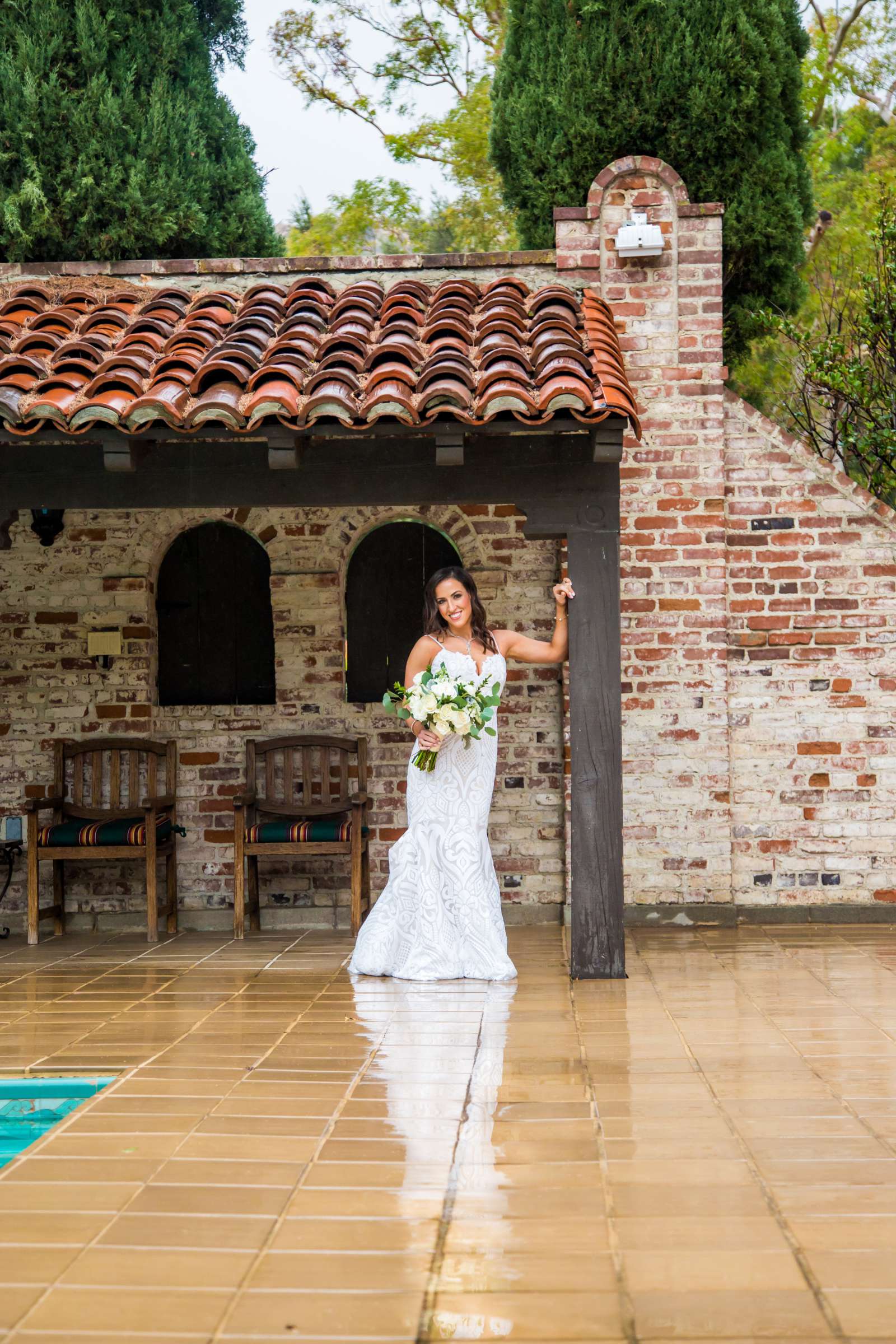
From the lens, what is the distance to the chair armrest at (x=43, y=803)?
712cm

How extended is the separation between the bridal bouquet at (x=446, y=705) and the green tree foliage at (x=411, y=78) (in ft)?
45.0

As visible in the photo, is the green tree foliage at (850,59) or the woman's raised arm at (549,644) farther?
the green tree foliage at (850,59)

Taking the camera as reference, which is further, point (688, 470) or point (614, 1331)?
point (688, 470)

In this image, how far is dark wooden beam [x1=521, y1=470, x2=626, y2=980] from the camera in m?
5.82

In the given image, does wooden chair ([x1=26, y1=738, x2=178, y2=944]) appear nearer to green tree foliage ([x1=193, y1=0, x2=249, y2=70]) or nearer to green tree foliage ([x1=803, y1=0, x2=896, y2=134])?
green tree foliage ([x1=193, y1=0, x2=249, y2=70])

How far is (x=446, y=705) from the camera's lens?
5.80 meters

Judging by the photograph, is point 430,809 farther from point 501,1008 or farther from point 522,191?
point 522,191

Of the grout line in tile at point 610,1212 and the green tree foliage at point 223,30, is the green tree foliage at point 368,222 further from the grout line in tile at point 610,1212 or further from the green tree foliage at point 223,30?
the grout line in tile at point 610,1212

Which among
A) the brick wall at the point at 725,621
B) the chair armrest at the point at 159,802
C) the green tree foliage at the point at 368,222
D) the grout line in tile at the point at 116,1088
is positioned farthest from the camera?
the green tree foliage at the point at 368,222

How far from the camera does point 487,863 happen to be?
20.0 ft

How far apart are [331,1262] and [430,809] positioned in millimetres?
3484

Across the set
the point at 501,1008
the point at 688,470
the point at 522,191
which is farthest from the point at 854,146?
the point at 501,1008

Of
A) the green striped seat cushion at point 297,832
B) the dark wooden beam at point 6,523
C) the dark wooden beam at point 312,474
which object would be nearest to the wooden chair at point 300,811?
the green striped seat cushion at point 297,832

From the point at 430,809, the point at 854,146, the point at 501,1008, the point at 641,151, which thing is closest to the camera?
the point at 501,1008
